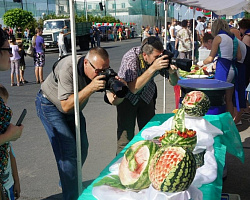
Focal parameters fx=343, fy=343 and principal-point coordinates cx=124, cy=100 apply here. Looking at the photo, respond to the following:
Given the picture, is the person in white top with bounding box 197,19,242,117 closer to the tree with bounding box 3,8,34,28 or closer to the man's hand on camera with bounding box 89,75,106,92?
the man's hand on camera with bounding box 89,75,106,92

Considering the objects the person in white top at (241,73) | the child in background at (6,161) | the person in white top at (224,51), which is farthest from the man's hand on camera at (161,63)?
the person in white top at (241,73)

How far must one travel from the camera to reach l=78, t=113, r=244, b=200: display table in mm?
2051

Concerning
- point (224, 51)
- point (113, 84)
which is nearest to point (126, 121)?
point (113, 84)

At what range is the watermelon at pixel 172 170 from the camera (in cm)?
169

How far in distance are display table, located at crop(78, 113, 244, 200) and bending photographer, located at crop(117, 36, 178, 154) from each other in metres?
0.24

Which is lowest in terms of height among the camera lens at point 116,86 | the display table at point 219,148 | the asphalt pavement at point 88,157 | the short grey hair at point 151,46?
the asphalt pavement at point 88,157

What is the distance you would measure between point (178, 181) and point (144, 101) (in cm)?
208

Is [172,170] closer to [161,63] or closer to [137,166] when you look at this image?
[137,166]

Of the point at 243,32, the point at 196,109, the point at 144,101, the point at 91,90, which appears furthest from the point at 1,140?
the point at 243,32

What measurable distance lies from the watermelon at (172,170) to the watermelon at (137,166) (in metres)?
0.11

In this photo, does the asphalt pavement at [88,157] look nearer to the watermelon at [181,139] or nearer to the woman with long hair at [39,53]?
the watermelon at [181,139]

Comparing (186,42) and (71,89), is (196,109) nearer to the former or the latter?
(71,89)

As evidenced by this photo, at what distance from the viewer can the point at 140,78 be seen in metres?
3.32

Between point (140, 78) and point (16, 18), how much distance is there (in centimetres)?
3025
